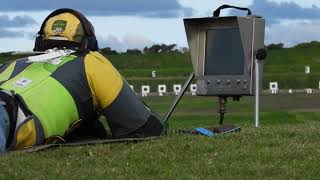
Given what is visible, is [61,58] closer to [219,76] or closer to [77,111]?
[77,111]

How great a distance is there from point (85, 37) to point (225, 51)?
199 centimetres

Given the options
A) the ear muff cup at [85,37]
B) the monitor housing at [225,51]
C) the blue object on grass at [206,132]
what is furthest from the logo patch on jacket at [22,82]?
the monitor housing at [225,51]

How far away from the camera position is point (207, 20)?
376 inches

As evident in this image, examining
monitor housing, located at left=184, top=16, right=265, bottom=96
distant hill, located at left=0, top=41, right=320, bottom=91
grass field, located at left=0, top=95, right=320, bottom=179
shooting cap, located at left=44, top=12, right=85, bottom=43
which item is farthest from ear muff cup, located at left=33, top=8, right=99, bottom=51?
distant hill, located at left=0, top=41, right=320, bottom=91

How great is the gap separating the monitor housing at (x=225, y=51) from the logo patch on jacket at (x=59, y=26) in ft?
6.33

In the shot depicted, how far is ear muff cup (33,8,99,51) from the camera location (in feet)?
27.4

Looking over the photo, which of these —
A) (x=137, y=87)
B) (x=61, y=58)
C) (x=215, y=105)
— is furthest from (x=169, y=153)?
(x=137, y=87)

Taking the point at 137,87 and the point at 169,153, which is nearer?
the point at 169,153

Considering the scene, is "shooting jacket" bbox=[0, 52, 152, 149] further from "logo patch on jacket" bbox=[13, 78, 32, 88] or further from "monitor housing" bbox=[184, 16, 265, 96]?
"monitor housing" bbox=[184, 16, 265, 96]

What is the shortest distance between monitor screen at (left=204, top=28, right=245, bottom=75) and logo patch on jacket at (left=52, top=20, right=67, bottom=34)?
6.88ft

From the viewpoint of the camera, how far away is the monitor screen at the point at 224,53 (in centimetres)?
942

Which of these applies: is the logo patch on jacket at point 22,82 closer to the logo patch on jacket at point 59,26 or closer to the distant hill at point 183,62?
the logo patch on jacket at point 59,26

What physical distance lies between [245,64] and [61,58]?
8.15 feet

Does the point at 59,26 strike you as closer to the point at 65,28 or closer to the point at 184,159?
the point at 65,28
